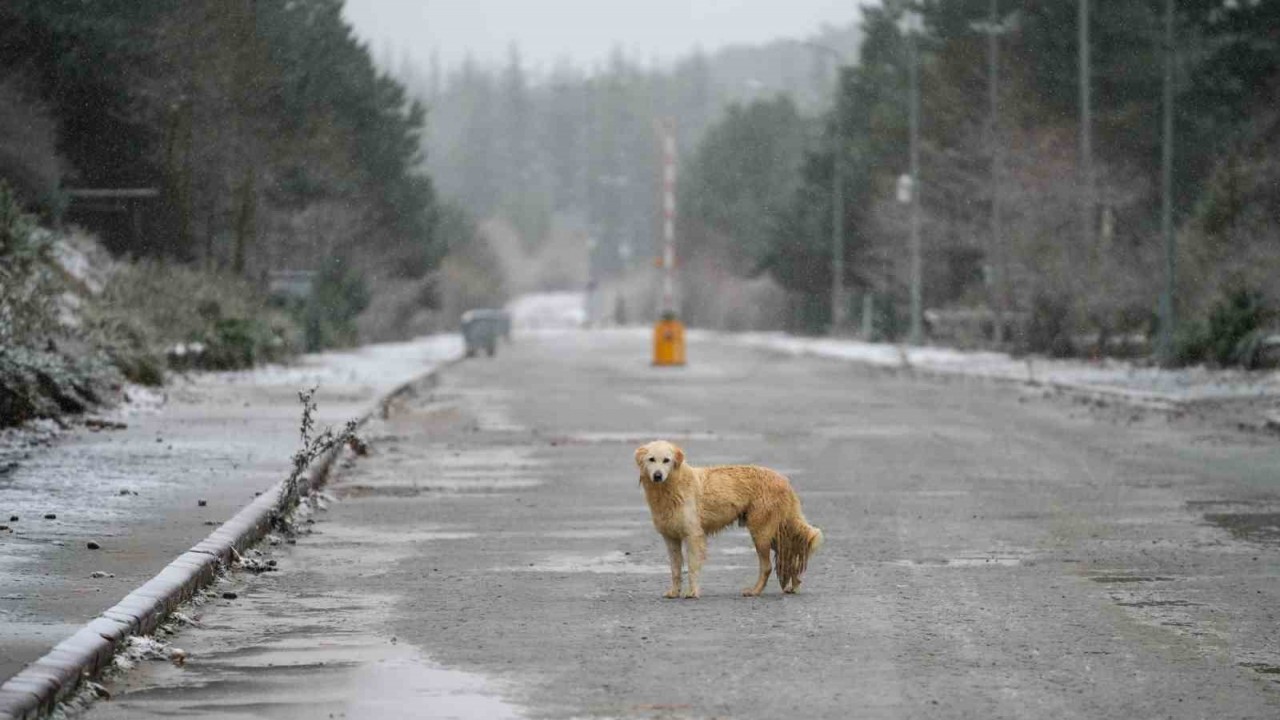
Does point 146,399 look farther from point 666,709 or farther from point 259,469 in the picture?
point 666,709

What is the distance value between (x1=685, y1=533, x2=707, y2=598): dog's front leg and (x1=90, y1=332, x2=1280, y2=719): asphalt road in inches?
6.5

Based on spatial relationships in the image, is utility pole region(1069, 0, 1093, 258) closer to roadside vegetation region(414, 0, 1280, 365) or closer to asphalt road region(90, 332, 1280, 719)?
roadside vegetation region(414, 0, 1280, 365)

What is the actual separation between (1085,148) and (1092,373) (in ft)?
27.3

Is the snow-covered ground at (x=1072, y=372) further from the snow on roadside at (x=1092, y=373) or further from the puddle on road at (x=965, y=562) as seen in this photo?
the puddle on road at (x=965, y=562)

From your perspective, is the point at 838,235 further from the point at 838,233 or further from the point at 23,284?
the point at 23,284

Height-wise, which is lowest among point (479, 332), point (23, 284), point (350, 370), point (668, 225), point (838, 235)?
point (350, 370)

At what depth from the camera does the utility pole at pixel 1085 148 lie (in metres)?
44.8

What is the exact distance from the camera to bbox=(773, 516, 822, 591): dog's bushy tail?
11.3 metres

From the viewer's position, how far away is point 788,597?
11477 millimetres

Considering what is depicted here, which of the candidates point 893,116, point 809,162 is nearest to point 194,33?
point 893,116

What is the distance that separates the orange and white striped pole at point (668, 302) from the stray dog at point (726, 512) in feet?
120

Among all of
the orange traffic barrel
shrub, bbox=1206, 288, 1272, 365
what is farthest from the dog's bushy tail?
the orange traffic barrel

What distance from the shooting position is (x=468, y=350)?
5950cm

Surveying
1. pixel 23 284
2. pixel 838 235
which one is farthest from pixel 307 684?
pixel 838 235
